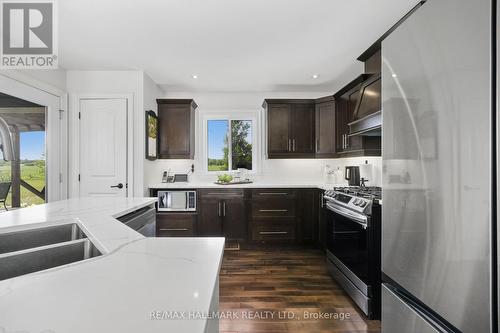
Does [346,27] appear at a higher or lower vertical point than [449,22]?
higher

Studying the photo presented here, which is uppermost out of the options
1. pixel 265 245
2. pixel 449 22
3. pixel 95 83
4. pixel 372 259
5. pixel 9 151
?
pixel 95 83

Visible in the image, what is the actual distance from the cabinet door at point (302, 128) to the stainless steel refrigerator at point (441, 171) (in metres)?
2.65

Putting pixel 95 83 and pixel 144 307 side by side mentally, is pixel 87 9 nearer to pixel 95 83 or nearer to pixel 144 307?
pixel 95 83

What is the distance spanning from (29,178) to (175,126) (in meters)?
1.88

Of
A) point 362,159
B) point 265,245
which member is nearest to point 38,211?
point 265,245

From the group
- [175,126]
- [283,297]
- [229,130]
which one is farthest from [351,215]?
[175,126]

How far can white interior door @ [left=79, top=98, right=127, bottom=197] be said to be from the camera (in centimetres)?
335

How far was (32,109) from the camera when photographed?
288 cm

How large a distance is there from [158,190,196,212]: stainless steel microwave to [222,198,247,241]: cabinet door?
1.56 feet

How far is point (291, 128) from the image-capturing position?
3.97m

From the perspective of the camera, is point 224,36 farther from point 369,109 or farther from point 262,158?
point 262,158

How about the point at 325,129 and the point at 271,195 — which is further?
the point at 325,129

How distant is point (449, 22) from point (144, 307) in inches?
A: 51.8

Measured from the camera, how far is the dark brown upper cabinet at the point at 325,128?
3742mm
